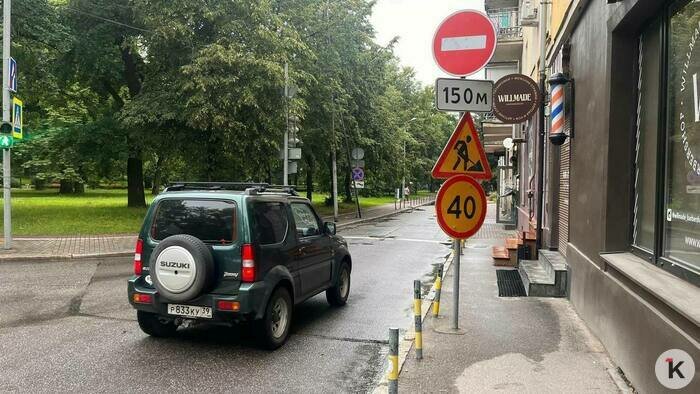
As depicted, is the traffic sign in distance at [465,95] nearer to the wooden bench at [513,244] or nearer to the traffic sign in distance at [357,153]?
the wooden bench at [513,244]

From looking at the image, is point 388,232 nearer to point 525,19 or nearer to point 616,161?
point 525,19

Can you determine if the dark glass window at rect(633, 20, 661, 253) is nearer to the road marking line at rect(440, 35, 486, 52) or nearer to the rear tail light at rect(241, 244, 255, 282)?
the road marking line at rect(440, 35, 486, 52)

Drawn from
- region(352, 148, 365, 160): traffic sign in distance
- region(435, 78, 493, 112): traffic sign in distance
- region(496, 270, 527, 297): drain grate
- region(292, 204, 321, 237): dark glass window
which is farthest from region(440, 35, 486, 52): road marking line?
region(352, 148, 365, 160): traffic sign in distance

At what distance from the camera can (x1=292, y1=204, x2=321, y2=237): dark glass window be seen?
21.9 feet

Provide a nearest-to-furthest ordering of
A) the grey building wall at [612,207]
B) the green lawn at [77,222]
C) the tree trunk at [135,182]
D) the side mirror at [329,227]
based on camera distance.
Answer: the grey building wall at [612,207]
the side mirror at [329,227]
the green lawn at [77,222]
the tree trunk at [135,182]

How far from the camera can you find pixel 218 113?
1523 cm

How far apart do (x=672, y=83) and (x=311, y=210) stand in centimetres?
442

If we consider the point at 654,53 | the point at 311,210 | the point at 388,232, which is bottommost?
the point at 388,232

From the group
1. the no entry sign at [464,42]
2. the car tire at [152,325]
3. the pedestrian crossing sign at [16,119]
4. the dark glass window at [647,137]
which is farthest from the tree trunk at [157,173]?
the dark glass window at [647,137]

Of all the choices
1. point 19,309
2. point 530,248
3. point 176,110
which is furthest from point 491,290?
point 176,110

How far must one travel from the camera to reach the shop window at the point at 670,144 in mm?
3816

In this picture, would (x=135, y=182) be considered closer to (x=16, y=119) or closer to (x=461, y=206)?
(x=16, y=119)

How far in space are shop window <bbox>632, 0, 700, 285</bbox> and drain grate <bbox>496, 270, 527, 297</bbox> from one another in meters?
3.16

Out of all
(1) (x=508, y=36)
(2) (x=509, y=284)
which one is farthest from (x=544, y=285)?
(1) (x=508, y=36)
